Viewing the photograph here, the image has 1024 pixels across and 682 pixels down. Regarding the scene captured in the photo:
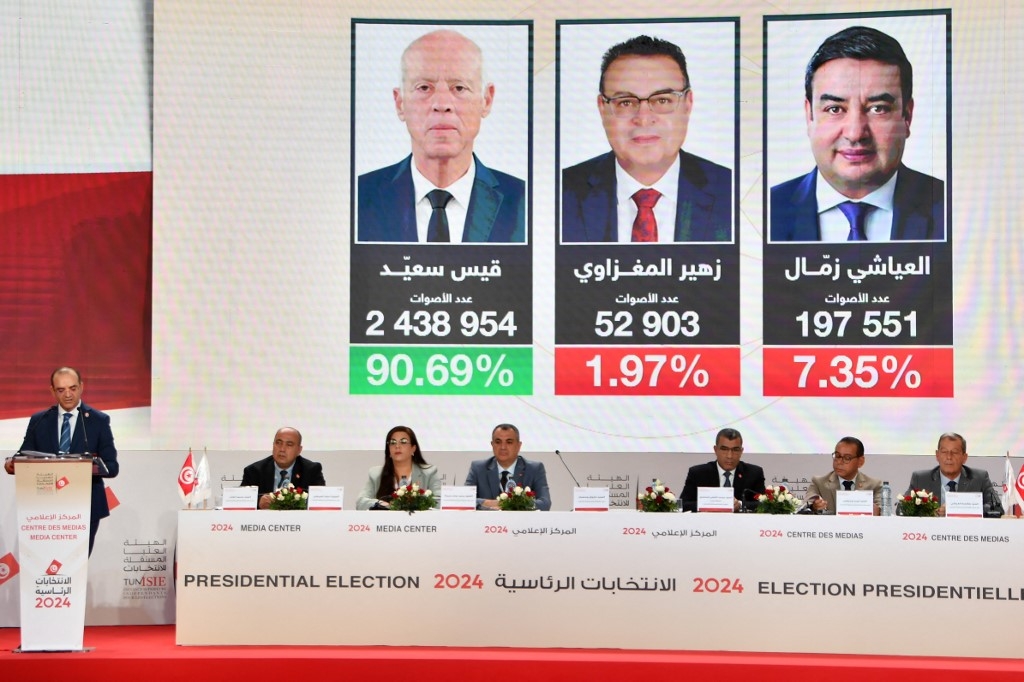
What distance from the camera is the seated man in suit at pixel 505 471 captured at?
580cm

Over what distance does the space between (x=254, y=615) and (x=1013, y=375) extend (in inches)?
166

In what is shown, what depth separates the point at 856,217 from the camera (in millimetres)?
6473

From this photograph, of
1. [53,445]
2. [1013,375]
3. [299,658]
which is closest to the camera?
[299,658]

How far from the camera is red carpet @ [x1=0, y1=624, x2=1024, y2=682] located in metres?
4.53

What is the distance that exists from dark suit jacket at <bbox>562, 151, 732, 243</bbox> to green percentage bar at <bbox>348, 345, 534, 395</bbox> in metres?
0.77

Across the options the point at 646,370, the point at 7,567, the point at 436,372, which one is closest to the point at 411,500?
the point at 436,372

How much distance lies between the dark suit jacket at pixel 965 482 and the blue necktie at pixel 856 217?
1.38 m

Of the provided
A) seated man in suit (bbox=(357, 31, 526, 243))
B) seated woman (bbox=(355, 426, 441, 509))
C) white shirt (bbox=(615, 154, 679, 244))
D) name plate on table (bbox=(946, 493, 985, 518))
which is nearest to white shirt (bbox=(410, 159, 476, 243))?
seated man in suit (bbox=(357, 31, 526, 243))

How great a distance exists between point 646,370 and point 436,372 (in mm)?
1202

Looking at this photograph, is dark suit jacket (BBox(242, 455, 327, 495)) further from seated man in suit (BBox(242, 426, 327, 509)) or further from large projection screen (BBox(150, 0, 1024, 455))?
large projection screen (BBox(150, 0, 1024, 455))

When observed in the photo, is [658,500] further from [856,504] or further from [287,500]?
[287,500]

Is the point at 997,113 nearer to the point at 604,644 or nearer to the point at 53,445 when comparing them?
the point at 604,644

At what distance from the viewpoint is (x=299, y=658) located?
4.67 m

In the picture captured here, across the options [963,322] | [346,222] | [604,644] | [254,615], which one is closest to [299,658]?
[254,615]
